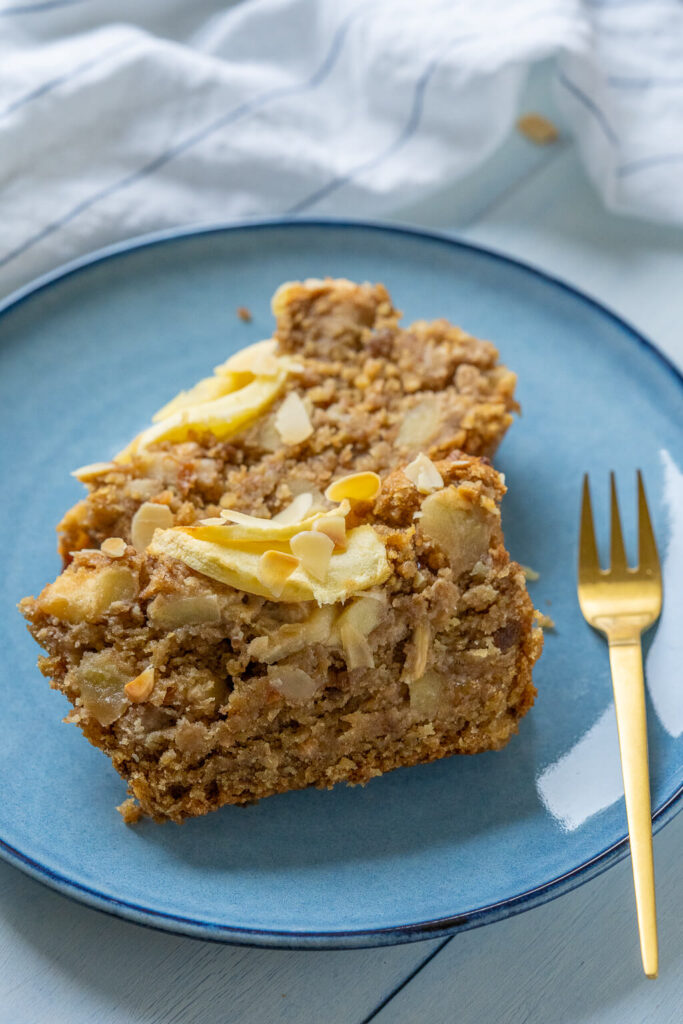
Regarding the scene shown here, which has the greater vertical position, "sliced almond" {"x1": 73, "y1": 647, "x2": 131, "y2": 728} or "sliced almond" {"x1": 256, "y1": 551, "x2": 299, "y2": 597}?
"sliced almond" {"x1": 256, "y1": 551, "x2": 299, "y2": 597}

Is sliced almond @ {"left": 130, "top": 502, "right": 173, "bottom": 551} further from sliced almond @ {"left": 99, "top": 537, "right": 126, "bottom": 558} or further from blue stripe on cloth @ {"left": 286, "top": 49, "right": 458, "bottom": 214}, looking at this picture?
blue stripe on cloth @ {"left": 286, "top": 49, "right": 458, "bottom": 214}

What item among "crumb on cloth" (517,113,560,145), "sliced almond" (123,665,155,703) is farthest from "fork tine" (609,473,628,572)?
"crumb on cloth" (517,113,560,145)

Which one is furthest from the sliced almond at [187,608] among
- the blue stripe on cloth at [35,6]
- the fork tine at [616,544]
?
the blue stripe on cloth at [35,6]

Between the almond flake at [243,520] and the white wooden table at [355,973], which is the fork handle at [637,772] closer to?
the white wooden table at [355,973]

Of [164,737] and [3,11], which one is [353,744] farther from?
[3,11]

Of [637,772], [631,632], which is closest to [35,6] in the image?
[631,632]

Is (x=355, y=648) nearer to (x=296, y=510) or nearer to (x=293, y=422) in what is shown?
(x=296, y=510)
